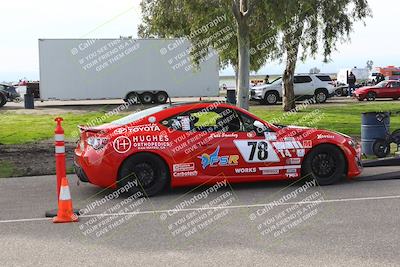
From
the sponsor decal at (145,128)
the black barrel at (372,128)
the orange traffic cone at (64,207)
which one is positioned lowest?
the orange traffic cone at (64,207)

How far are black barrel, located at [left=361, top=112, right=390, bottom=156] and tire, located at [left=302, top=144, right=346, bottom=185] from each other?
11.4ft

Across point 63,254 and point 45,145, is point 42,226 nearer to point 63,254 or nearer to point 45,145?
point 63,254

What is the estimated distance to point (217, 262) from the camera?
5074 mm

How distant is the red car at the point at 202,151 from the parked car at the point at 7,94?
23815mm

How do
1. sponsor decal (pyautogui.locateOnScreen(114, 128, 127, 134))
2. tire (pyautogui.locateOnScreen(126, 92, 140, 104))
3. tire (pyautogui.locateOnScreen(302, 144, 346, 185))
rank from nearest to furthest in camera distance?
1. sponsor decal (pyautogui.locateOnScreen(114, 128, 127, 134))
2. tire (pyautogui.locateOnScreen(302, 144, 346, 185))
3. tire (pyautogui.locateOnScreen(126, 92, 140, 104))

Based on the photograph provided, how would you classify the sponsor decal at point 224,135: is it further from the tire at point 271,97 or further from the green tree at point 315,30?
the tire at point 271,97

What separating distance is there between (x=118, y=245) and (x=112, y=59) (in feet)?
86.3

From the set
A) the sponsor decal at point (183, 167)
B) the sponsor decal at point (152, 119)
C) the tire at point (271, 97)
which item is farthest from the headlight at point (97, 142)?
the tire at point (271, 97)

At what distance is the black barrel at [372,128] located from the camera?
11.9 metres

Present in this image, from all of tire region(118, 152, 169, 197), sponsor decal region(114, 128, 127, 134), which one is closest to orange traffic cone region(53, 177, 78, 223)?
tire region(118, 152, 169, 197)

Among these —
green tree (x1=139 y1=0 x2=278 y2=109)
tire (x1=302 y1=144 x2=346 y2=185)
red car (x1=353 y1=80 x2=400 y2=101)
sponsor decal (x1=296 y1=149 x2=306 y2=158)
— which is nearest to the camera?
sponsor decal (x1=296 y1=149 x2=306 y2=158)

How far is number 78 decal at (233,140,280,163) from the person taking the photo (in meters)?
8.31

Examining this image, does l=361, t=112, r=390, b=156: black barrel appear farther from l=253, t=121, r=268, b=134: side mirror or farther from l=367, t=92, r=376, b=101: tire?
l=367, t=92, r=376, b=101: tire

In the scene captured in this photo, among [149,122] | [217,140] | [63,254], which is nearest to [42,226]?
[63,254]
